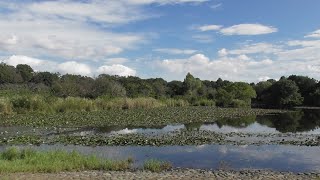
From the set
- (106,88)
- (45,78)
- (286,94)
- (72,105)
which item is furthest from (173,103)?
(45,78)

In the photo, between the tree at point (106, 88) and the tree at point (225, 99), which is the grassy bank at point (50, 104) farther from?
the tree at point (225, 99)

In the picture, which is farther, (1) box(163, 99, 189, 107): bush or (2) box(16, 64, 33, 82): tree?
(2) box(16, 64, 33, 82): tree

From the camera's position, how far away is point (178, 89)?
11431 centimetres

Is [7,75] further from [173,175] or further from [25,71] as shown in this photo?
[173,175]

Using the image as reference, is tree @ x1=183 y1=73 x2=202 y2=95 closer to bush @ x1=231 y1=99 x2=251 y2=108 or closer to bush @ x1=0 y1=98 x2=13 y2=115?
bush @ x1=231 y1=99 x2=251 y2=108

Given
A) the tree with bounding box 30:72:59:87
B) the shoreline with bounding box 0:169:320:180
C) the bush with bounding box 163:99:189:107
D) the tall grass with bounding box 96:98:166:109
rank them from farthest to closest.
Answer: the tree with bounding box 30:72:59:87
the bush with bounding box 163:99:189:107
the tall grass with bounding box 96:98:166:109
the shoreline with bounding box 0:169:320:180

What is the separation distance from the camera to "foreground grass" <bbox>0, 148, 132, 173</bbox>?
14.4m

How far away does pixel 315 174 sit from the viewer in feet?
48.8

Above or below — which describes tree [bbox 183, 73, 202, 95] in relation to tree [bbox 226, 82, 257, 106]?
above

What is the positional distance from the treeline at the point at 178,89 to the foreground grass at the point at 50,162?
48.7 metres

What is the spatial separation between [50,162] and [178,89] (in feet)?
326

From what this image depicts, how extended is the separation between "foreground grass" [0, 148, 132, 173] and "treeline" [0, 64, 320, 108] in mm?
48673

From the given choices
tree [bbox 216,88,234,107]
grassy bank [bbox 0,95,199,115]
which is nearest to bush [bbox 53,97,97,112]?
grassy bank [bbox 0,95,199,115]

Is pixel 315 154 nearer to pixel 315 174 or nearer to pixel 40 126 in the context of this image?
pixel 315 174
